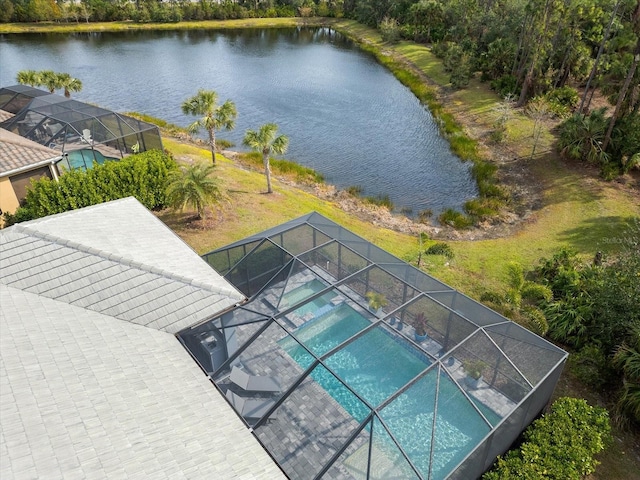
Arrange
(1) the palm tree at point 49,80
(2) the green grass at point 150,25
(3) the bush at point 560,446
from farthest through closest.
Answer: (2) the green grass at point 150,25 → (1) the palm tree at point 49,80 → (3) the bush at point 560,446

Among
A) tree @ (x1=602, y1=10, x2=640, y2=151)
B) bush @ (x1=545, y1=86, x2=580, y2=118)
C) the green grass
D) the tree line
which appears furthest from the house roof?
the tree line

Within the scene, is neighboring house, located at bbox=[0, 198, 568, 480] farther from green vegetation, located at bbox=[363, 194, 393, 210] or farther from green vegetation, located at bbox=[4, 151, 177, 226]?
green vegetation, located at bbox=[363, 194, 393, 210]

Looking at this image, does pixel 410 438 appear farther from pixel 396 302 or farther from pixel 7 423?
pixel 7 423

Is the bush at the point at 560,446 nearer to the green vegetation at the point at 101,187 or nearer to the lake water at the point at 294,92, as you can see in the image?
the lake water at the point at 294,92

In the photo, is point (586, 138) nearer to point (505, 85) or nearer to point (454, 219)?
point (454, 219)

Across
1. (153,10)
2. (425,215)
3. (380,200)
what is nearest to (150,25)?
(153,10)

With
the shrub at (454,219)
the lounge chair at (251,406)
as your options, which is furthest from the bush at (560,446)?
the shrub at (454,219)
